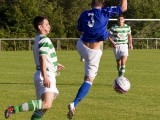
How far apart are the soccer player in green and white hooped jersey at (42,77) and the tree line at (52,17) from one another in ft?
132

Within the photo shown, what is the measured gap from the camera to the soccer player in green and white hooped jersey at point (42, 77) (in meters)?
7.42

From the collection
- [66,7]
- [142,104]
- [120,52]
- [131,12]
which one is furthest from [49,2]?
[142,104]

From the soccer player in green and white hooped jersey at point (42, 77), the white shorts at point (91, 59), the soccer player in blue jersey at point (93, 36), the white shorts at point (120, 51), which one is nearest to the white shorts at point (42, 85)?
the soccer player in green and white hooped jersey at point (42, 77)

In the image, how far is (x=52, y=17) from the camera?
1977 inches

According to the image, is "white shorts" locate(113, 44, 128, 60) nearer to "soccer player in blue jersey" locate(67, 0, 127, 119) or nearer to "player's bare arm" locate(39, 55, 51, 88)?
"soccer player in blue jersey" locate(67, 0, 127, 119)

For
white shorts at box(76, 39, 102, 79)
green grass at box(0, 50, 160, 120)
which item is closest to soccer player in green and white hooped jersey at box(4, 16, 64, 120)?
green grass at box(0, 50, 160, 120)

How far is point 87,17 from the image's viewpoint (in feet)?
32.7

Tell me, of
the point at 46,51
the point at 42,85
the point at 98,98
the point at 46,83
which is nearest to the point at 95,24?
the point at 98,98

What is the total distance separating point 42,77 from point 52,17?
42951mm

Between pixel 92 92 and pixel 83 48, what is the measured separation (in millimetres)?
3247

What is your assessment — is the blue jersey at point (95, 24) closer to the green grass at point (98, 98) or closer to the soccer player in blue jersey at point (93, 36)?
the soccer player in blue jersey at point (93, 36)

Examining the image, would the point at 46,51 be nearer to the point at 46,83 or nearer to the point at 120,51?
the point at 46,83

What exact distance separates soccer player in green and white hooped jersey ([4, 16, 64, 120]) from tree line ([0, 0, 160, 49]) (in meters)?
40.3

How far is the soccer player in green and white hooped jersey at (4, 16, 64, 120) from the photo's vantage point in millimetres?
7422
